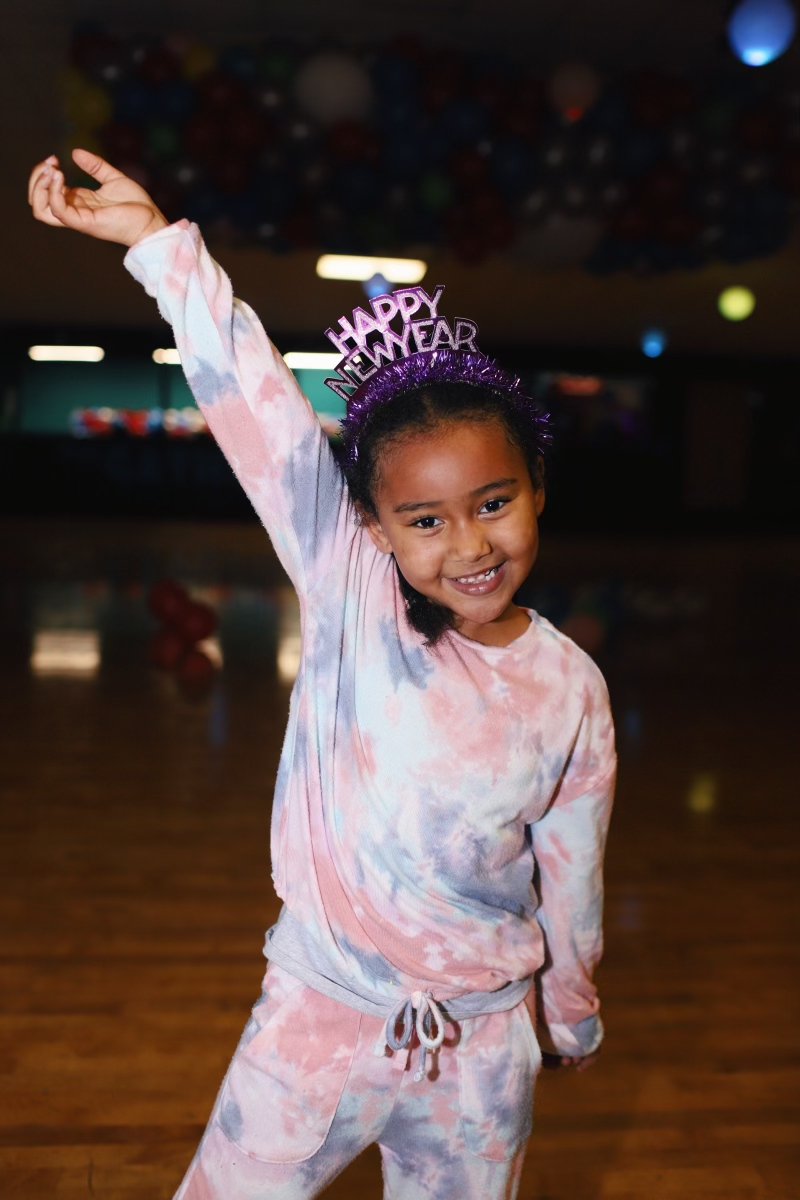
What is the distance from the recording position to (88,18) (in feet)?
14.7

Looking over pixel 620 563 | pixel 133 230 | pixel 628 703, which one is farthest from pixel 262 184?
pixel 620 563

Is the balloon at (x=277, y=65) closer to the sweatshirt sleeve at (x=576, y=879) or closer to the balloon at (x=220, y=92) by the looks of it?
the balloon at (x=220, y=92)

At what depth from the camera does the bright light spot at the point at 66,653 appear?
524 centimetres

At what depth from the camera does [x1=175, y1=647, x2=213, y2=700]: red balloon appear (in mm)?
4938

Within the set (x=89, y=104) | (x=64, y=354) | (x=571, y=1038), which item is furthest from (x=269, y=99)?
(x=64, y=354)

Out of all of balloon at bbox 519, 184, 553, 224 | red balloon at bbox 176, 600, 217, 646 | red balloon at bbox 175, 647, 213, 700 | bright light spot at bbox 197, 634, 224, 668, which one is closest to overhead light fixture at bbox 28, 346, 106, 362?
bright light spot at bbox 197, 634, 224, 668

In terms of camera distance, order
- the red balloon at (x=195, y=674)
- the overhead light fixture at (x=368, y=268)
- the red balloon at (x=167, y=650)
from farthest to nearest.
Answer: the overhead light fixture at (x=368, y=268) < the red balloon at (x=167, y=650) < the red balloon at (x=195, y=674)

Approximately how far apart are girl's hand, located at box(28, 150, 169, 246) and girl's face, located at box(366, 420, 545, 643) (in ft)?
0.96

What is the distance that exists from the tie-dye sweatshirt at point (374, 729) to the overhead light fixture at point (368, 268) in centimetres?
767

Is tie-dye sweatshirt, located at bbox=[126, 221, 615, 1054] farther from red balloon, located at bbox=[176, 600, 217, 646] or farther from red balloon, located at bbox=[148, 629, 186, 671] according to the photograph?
red balloon, located at bbox=[176, 600, 217, 646]

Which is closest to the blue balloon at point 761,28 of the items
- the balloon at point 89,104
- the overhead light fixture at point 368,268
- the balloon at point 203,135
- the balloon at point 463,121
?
the balloon at point 463,121

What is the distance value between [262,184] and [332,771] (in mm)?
4066

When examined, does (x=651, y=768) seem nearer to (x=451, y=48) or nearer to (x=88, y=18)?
(x=451, y=48)

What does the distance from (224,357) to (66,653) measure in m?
4.88
